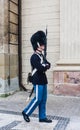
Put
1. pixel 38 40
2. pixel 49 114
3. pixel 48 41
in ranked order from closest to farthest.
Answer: pixel 38 40
pixel 49 114
pixel 48 41

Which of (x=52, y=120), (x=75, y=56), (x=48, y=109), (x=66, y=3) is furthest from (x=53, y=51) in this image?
(x=52, y=120)

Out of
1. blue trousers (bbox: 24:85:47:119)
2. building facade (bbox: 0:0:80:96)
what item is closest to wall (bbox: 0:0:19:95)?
building facade (bbox: 0:0:80:96)

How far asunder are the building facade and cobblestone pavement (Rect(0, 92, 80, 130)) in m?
0.50

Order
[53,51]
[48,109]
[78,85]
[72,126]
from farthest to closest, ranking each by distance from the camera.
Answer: [53,51] → [78,85] → [48,109] → [72,126]

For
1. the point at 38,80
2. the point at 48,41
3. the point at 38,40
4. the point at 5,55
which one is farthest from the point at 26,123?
the point at 48,41

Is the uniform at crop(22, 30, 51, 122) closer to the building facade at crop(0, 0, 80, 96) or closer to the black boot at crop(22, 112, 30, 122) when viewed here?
the black boot at crop(22, 112, 30, 122)

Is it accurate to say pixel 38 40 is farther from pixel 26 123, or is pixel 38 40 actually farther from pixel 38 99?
pixel 26 123

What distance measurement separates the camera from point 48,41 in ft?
32.0

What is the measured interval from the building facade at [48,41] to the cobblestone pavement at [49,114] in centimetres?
50

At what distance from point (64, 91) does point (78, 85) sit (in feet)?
1.40

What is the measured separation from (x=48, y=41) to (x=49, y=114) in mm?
3232

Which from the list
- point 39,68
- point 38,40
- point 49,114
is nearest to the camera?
point 39,68

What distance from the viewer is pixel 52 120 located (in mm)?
6445

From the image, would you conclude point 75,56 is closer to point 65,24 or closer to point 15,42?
point 65,24
